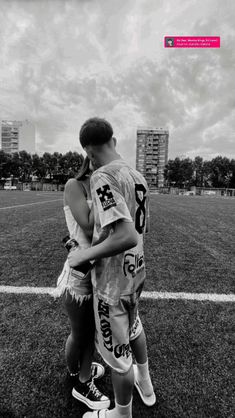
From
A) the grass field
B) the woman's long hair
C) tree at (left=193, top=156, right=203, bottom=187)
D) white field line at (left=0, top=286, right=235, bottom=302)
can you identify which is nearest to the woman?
the woman's long hair

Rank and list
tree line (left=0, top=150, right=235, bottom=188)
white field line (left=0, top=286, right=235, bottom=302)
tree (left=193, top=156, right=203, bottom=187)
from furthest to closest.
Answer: tree (left=193, top=156, right=203, bottom=187) < tree line (left=0, top=150, right=235, bottom=188) < white field line (left=0, top=286, right=235, bottom=302)

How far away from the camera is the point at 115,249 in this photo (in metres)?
1.19

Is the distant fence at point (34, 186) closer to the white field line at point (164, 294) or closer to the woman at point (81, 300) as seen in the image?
the white field line at point (164, 294)

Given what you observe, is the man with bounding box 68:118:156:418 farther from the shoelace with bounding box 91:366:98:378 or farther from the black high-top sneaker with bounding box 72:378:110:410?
Result: the shoelace with bounding box 91:366:98:378

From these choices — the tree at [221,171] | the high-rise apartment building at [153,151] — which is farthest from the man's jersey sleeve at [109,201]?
the high-rise apartment building at [153,151]

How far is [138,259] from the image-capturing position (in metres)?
1.41

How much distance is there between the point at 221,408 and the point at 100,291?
4.56 feet

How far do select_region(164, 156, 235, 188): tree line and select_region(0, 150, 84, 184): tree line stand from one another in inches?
1567

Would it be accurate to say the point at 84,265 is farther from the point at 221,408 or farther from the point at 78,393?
the point at 221,408

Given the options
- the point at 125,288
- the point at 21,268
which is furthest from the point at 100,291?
the point at 21,268

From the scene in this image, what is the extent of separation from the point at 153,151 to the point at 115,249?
15265cm

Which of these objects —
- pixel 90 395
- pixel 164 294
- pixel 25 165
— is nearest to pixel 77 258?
pixel 90 395

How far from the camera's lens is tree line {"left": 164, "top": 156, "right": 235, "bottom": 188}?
93.1 m

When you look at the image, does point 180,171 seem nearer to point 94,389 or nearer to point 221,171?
point 221,171
